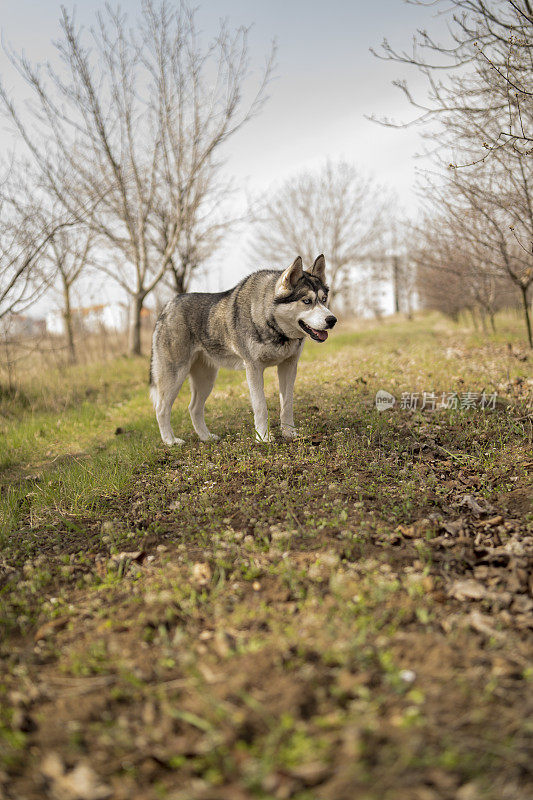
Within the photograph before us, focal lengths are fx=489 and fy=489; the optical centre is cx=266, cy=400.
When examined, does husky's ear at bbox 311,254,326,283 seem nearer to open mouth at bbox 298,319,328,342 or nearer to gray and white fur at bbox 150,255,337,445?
gray and white fur at bbox 150,255,337,445

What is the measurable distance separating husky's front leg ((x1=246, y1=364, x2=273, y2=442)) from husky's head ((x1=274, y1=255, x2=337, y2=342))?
64 cm

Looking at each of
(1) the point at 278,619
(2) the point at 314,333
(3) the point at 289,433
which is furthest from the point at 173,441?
(1) the point at 278,619

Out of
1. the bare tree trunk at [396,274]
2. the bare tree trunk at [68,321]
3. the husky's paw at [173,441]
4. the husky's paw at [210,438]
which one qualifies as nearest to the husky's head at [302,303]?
the husky's paw at [210,438]

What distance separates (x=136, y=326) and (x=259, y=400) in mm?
10979

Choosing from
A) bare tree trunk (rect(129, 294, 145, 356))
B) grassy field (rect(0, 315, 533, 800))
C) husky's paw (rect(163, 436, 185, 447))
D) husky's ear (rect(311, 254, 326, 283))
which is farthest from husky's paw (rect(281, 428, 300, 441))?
bare tree trunk (rect(129, 294, 145, 356))

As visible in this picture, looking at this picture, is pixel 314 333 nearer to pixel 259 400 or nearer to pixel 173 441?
pixel 259 400

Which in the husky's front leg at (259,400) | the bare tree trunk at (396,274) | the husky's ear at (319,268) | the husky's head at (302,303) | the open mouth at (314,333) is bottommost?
the husky's front leg at (259,400)

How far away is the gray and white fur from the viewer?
210 inches

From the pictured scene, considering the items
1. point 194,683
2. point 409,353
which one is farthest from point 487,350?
point 194,683

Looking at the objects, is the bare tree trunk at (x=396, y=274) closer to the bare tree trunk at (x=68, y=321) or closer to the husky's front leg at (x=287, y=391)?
the bare tree trunk at (x=68, y=321)

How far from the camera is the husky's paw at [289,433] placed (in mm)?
5837

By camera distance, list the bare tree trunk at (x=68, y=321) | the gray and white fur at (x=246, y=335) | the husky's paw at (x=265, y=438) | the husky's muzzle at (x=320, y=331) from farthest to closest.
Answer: the bare tree trunk at (x=68, y=321) → the husky's paw at (x=265, y=438) → the gray and white fur at (x=246, y=335) → the husky's muzzle at (x=320, y=331)

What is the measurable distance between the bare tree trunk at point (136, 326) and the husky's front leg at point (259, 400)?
1059 centimetres

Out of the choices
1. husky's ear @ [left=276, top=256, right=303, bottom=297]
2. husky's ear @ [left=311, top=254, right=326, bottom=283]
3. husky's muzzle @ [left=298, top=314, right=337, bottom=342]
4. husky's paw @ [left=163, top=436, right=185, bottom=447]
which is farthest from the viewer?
husky's paw @ [left=163, top=436, right=185, bottom=447]
